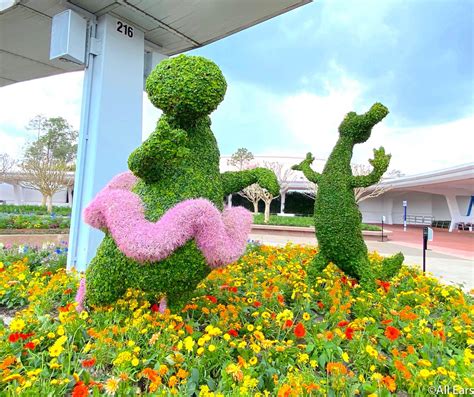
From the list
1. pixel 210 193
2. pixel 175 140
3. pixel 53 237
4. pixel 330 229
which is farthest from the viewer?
pixel 53 237

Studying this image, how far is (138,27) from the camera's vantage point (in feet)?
18.0

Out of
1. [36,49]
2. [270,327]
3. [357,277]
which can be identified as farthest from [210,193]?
[36,49]

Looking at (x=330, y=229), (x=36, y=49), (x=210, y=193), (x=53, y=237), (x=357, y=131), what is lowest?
(x=53, y=237)

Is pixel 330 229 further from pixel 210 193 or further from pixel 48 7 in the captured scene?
pixel 48 7

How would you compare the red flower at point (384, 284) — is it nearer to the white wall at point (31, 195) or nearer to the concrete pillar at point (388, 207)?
the concrete pillar at point (388, 207)

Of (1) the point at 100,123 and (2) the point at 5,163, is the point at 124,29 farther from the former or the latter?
(2) the point at 5,163

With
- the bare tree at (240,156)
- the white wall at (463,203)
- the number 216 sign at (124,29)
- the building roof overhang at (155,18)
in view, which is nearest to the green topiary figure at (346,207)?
the building roof overhang at (155,18)

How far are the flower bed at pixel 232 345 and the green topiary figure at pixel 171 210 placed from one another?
358 mm

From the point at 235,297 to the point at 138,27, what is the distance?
467 cm

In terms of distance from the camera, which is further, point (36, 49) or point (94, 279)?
point (36, 49)

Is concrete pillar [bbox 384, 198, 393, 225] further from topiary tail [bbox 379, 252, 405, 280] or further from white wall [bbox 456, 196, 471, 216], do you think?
topiary tail [bbox 379, 252, 405, 280]

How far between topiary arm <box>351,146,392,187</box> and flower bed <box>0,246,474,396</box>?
136 cm

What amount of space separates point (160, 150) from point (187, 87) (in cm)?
55

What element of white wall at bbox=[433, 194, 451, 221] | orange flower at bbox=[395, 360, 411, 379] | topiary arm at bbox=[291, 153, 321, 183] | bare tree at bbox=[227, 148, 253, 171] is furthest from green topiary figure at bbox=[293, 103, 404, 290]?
white wall at bbox=[433, 194, 451, 221]
